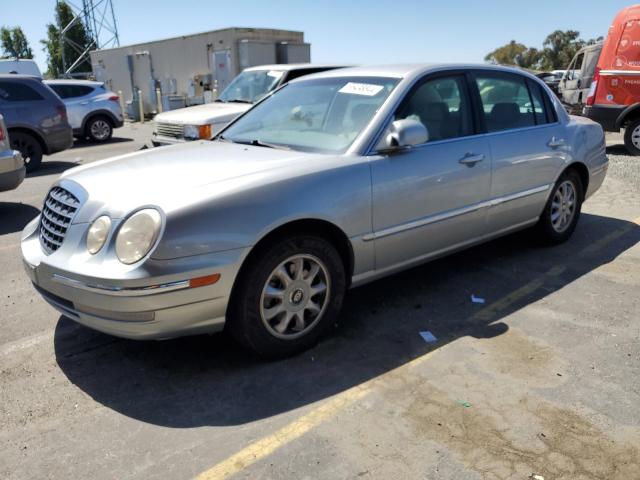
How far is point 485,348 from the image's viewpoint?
11.5 ft

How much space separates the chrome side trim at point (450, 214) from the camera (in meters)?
3.65

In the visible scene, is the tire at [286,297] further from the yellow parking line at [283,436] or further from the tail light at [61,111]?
the tail light at [61,111]

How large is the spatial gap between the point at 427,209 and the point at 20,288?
10.9 feet

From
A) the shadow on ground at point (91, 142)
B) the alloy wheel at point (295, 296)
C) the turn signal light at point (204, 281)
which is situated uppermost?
the turn signal light at point (204, 281)

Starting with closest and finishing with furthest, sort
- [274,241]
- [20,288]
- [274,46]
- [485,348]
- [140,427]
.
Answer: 1. [140,427]
2. [274,241]
3. [485,348]
4. [20,288]
5. [274,46]

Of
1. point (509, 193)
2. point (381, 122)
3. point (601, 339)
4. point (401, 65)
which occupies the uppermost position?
point (401, 65)

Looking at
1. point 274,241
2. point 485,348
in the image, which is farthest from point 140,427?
point 485,348

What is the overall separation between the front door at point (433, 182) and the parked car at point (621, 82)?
8.15 metres

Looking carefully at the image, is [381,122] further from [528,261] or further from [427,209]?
[528,261]

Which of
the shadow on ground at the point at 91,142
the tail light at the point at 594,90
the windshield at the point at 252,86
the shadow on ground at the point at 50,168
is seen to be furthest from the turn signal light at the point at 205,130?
the tail light at the point at 594,90

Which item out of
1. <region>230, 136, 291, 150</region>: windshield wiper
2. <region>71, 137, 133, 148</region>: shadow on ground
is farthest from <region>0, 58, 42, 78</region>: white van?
<region>230, 136, 291, 150</region>: windshield wiper

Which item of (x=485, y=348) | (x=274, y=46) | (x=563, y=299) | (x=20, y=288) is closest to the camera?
(x=485, y=348)

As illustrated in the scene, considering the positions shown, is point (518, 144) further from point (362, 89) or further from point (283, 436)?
point (283, 436)

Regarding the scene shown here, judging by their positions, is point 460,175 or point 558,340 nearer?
point 558,340
